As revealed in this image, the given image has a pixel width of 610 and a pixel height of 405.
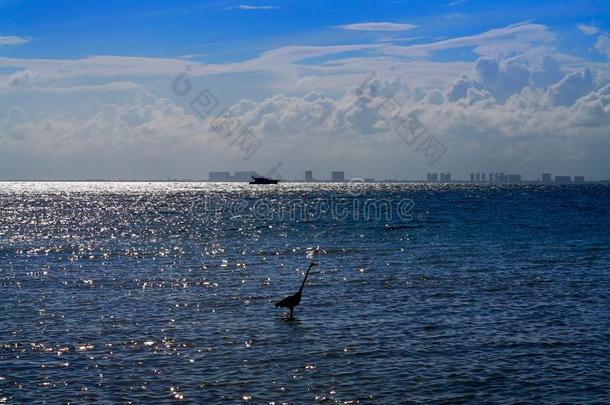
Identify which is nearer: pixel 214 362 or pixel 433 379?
pixel 433 379

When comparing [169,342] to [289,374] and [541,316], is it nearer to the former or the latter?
[289,374]

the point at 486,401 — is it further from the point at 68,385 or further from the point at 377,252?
the point at 377,252

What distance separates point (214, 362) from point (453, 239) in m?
48.9

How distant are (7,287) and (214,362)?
70.9ft

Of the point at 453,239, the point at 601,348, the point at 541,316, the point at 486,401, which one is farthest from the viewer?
the point at 453,239

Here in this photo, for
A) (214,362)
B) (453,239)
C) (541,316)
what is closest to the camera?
(214,362)

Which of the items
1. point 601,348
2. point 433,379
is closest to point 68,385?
point 433,379

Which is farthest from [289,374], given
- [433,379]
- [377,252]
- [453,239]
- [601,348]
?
[453,239]

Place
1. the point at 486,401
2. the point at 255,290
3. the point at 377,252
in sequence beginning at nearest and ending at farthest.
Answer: the point at 486,401
the point at 255,290
the point at 377,252

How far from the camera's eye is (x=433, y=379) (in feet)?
74.0

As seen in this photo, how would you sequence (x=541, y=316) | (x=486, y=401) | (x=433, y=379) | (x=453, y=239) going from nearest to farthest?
(x=486, y=401)
(x=433, y=379)
(x=541, y=316)
(x=453, y=239)

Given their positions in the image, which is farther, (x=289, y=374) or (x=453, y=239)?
(x=453, y=239)

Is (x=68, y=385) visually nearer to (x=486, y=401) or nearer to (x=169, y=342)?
(x=169, y=342)

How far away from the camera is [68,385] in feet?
71.2
